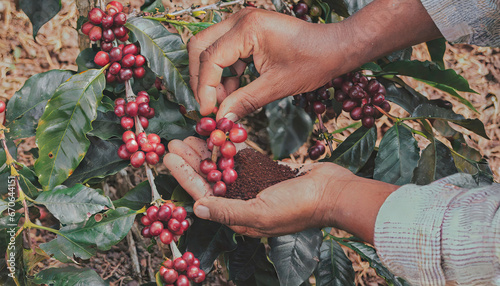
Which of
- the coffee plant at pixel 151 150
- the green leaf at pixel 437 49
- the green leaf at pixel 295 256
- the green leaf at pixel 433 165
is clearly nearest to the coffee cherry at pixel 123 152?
the coffee plant at pixel 151 150

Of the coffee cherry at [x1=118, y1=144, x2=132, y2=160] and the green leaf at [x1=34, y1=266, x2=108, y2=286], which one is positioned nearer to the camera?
the green leaf at [x1=34, y1=266, x2=108, y2=286]

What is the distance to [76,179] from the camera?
1114 mm

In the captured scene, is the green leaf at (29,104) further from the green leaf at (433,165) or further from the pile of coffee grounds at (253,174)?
the green leaf at (433,165)

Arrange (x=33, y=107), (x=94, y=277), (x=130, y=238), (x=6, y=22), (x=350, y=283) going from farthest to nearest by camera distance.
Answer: (x=6, y=22) < (x=130, y=238) < (x=350, y=283) < (x=33, y=107) < (x=94, y=277)

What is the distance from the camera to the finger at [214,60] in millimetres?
1032

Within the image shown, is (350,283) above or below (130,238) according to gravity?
above

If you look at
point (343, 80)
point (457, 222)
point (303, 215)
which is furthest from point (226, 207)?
point (343, 80)

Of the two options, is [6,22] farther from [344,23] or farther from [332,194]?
[332,194]

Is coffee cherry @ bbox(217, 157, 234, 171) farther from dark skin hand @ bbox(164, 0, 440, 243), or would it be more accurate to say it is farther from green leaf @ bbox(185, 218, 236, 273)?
green leaf @ bbox(185, 218, 236, 273)

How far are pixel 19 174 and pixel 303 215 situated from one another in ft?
2.12

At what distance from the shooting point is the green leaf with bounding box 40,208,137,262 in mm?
969

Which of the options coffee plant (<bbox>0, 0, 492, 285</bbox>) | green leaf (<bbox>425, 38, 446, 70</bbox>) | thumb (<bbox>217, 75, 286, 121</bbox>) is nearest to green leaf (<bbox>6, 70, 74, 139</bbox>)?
coffee plant (<bbox>0, 0, 492, 285</bbox>)

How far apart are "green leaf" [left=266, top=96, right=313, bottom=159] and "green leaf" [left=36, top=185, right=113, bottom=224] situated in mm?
584

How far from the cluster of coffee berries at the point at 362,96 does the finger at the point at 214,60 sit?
0.38 meters
